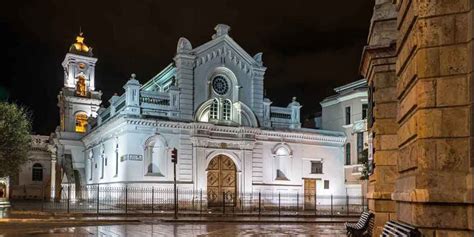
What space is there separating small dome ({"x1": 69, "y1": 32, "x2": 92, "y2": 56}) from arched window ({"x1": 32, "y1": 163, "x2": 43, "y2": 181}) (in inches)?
541

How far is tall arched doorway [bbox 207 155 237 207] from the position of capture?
36062 millimetres

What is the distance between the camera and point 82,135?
48.4 metres

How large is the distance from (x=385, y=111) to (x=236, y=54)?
2593cm

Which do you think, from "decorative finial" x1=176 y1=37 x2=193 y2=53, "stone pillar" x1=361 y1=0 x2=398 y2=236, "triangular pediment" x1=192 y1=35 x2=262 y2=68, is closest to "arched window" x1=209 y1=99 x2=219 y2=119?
"triangular pediment" x1=192 y1=35 x2=262 y2=68

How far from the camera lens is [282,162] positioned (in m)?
38.8

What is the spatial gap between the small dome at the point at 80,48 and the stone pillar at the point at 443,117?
4860cm

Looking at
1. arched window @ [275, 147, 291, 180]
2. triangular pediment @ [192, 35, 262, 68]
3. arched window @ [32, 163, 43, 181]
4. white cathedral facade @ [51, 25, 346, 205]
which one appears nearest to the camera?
white cathedral facade @ [51, 25, 346, 205]

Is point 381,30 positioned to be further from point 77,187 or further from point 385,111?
point 77,187

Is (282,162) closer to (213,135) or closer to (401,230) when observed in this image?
(213,135)

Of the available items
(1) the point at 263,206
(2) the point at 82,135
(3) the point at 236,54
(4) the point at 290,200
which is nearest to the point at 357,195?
(4) the point at 290,200

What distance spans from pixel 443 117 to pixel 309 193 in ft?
111

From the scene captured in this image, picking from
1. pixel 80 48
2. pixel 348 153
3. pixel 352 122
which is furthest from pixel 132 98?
pixel 80 48

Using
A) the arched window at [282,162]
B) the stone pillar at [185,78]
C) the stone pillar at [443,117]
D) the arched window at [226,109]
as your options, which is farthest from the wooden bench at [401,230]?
the arched window at [282,162]

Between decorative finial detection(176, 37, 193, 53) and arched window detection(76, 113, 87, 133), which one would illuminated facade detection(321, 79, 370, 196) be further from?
arched window detection(76, 113, 87, 133)
